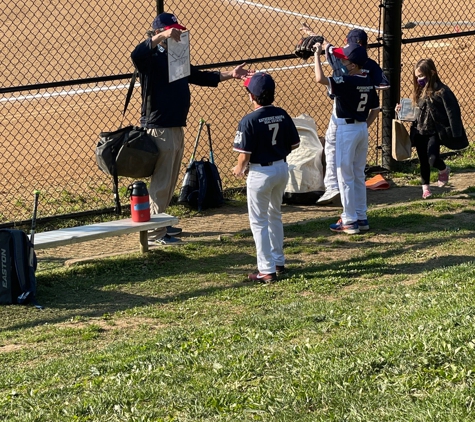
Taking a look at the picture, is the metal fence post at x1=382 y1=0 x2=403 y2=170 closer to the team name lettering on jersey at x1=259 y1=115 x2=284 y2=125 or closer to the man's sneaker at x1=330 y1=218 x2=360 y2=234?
the man's sneaker at x1=330 y1=218 x2=360 y2=234

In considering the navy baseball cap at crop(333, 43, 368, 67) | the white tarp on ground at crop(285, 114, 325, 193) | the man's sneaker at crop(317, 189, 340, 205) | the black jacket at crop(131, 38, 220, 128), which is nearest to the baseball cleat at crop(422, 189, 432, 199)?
the man's sneaker at crop(317, 189, 340, 205)

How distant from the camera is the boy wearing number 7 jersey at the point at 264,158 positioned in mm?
7562

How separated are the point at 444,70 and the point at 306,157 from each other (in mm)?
8075

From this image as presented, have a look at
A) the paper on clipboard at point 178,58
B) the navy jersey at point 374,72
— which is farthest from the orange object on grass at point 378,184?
the paper on clipboard at point 178,58

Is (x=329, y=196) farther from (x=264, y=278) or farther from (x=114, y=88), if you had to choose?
(x=114, y=88)

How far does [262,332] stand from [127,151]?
3.07 meters

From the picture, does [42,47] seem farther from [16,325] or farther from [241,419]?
[241,419]

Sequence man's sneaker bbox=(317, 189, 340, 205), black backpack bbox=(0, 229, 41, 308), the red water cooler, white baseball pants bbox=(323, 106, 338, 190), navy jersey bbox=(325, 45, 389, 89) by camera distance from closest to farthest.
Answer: black backpack bbox=(0, 229, 41, 308)
the red water cooler
navy jersey bbox=(325, 45, 389, 89)
white baseball pants bbox=(323, 106, 338, 190)
man's sneaker bbox=(317, 189, 340, 205)

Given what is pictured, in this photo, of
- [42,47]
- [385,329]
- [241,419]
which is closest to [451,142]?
[385,329]

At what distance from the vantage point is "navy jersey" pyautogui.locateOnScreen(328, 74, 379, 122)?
885 centimetres

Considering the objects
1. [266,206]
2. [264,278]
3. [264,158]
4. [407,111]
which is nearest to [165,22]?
[264,158]

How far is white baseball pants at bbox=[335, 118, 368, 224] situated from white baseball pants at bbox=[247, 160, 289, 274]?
1.39 m

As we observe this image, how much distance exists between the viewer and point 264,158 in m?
7.65

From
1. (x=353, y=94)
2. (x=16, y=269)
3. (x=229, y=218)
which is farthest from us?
(x=229, y=218)
